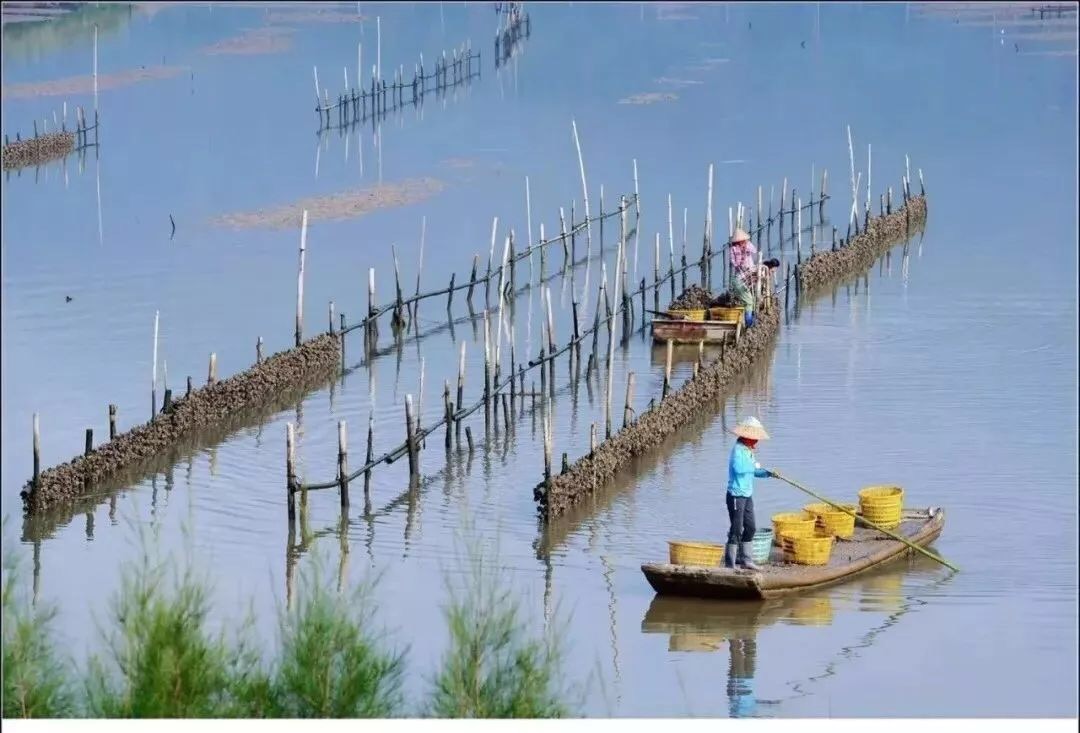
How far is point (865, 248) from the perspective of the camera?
1083 inches

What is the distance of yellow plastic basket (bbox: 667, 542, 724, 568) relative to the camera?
13.0 metres

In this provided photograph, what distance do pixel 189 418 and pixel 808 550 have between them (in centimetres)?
593

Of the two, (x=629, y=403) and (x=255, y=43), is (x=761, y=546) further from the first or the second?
(x=255, y=43)

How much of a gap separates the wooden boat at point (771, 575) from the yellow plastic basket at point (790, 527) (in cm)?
13

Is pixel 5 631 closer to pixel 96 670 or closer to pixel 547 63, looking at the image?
pixel 96 670

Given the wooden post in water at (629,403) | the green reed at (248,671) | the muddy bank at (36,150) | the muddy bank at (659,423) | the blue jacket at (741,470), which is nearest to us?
the green reed at (248,671)

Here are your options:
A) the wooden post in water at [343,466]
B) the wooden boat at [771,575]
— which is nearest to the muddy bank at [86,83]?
the wooden post in water at [343,466]

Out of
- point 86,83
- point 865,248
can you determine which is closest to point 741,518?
point 865,248

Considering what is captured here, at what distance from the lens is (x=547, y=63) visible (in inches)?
1999

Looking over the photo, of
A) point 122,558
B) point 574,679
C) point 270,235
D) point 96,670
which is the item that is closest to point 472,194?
point 270,235

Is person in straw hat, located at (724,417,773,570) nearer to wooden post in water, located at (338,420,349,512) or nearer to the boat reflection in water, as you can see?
the boat reflection in water

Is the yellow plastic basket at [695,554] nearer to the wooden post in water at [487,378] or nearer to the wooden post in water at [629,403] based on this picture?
the wooden post in water at [629,403]

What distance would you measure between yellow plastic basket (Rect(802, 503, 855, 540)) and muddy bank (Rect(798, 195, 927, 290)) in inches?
435

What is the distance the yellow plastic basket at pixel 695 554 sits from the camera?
1303 cm
